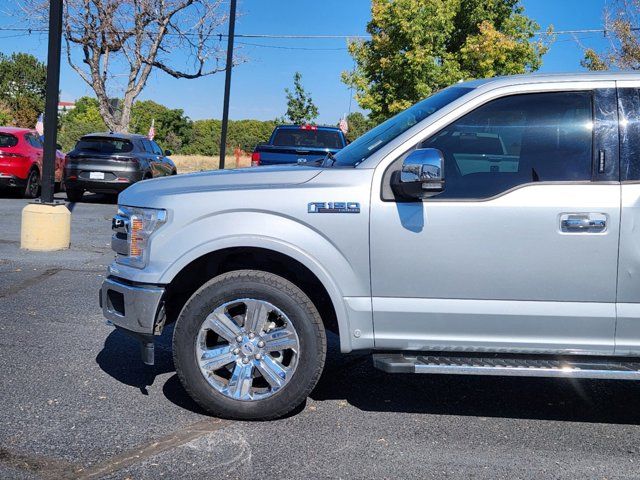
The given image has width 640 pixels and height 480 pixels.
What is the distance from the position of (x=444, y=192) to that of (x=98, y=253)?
7.00 meters

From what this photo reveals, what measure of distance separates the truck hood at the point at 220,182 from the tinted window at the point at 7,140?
13016 mm

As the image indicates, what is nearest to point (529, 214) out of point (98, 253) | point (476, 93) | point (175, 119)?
point (476, 93)

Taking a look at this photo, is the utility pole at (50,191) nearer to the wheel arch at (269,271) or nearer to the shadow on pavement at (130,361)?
the shadow on pavement at (130,361)

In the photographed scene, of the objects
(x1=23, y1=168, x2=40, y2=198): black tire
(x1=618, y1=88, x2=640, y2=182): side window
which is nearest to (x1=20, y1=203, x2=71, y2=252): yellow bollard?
(x1=23, y1=168, x2=40, y2=198): black tire

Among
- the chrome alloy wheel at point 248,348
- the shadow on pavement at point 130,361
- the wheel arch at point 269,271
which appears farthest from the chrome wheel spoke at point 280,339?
the shadow on pavement at point 130,361

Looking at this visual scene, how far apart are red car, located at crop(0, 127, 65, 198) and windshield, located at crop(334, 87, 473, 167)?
1303 cm

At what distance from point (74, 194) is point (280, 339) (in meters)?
14.2

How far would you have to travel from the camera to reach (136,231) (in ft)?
14.2

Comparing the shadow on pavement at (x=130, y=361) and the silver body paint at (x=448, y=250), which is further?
the shadow on pavement at (x=130, y=361)

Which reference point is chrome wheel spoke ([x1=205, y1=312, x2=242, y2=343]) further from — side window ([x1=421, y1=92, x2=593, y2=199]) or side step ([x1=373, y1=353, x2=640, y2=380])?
side window ([x1=421, y1=92, x2=593, y2=199])

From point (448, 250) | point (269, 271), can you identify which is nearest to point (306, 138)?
point (269, 271)

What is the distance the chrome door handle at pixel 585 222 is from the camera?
3.94 meters

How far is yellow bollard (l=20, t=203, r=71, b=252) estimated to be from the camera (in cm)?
978

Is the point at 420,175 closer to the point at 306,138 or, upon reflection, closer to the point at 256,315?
the point at 256,315
